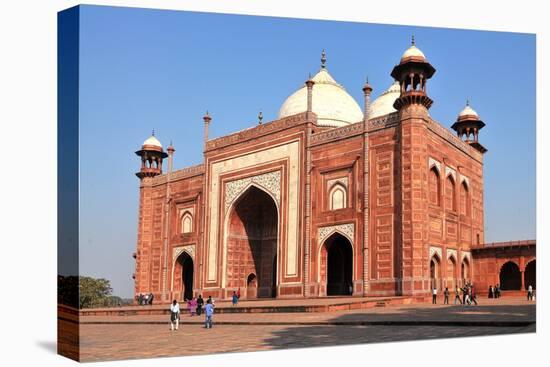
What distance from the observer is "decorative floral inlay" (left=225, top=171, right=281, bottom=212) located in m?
22.5

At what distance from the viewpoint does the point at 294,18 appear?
1222 cm

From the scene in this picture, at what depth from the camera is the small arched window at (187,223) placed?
84.0 ft

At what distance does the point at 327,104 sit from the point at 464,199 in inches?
268

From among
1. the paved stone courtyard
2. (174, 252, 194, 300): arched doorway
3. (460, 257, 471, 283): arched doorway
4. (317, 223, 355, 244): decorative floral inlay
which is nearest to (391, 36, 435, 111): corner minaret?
(317, 223, 355, 244): decorative floral inlay

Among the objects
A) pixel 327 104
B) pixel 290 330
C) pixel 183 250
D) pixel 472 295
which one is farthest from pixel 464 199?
pixel 290 330

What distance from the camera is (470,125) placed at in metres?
23.2

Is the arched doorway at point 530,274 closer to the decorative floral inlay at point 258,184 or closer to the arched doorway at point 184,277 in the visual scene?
the decorative floral inlay at point 258,184

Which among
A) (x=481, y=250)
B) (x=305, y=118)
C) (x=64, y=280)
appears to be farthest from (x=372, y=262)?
(x=64, y=280)

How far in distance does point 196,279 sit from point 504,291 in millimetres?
10192

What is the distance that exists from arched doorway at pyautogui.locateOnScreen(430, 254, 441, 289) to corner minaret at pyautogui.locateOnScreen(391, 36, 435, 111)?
4.19m

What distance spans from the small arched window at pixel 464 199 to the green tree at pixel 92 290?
35.8 feet

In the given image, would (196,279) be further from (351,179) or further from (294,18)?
(294,18)

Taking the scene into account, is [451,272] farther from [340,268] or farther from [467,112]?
[467,112]

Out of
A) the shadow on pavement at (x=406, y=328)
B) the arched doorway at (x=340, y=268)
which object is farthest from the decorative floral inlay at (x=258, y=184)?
Result: the shadow on pavement at (x=406, y=328)
